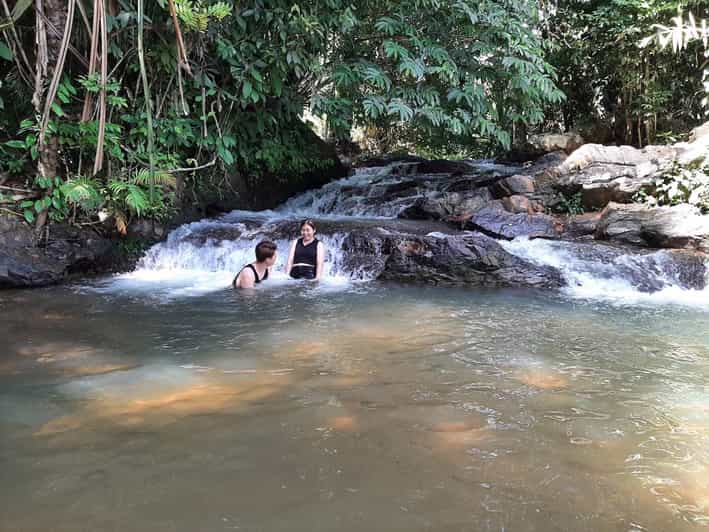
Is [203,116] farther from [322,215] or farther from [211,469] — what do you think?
[211,469]

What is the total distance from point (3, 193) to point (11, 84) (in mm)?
1365

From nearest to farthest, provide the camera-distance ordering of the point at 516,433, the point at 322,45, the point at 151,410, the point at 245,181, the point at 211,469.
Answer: the point at 211,469 < the point at 516,433 < the point at 151,410 < the point at 322,45 < the point at 245,181

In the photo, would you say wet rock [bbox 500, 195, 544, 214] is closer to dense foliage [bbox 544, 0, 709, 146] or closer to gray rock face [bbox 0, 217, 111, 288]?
dense foliage [bbox 544, 0, 709, 146]

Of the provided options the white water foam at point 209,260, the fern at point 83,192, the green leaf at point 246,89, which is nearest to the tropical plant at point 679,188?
the white water foam at point 209,260

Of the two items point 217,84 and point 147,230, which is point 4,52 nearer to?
point 217,84

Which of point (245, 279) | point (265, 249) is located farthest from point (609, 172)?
point (245, 279)

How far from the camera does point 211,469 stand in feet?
7.47

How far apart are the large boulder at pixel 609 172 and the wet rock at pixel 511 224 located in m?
1.16

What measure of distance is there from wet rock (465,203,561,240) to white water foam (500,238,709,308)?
0.92 m

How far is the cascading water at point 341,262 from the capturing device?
678cm

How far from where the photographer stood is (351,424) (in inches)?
108

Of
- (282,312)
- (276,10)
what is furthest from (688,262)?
(276,10)

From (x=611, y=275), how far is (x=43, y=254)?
24.2ft

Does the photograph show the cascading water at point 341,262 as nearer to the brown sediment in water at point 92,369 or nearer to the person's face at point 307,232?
the person's face at point 307,232
